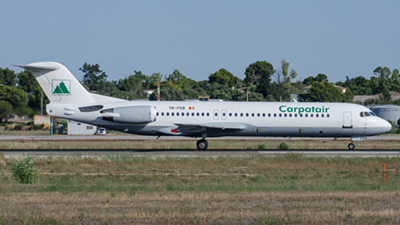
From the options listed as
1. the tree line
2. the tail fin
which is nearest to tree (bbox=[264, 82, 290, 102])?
the tree line

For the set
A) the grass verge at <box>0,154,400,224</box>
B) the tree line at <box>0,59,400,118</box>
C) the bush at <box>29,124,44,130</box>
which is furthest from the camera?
the bush at <box>29,124,44,130</box>

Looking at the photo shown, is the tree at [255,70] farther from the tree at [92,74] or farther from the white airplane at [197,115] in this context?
the white airplane at [197,115]

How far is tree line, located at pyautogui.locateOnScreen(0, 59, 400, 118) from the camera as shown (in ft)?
173

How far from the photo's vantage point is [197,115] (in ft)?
98.8

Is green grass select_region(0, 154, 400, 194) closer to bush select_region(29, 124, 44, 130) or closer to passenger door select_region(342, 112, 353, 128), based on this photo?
passenger door select_region(342, 112, 353, 128)

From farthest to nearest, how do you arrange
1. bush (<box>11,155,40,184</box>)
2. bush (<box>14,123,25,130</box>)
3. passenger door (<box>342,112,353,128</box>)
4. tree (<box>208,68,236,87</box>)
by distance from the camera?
tree (<box>208,68,236,87</box>), bush (<box>14,123,25,130</box>), passenger door (<box>342,112,353,128</box>), bush (<box>11,155,40,184</box>)

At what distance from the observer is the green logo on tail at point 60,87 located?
1163 inches

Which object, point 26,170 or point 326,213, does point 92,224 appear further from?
point 26,170

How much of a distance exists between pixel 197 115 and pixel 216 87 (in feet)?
327

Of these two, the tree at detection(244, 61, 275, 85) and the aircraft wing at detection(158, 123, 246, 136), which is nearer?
Result: the aircraft wing at detection(158, 123, 246, 136)

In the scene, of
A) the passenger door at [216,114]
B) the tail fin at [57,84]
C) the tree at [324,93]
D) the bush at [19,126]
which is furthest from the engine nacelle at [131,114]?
the tree at [324,93]

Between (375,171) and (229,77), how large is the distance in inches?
5339

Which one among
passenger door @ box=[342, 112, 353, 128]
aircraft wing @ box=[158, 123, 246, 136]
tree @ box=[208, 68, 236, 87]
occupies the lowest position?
aircraft wing @ box=[158, 123, 246, 136]

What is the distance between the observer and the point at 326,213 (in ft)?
36.5
